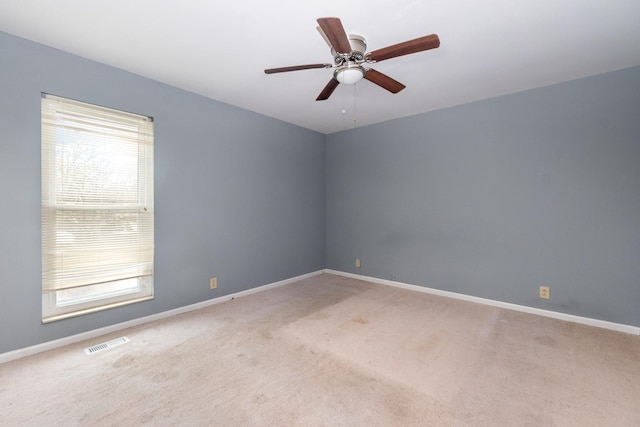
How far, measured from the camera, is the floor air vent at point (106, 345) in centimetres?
222

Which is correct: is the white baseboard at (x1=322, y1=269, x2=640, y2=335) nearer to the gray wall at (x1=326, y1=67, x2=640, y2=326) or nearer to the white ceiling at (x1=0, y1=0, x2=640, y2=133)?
the gray wall at (x1=326, y1=67, x2=640, y2=326)

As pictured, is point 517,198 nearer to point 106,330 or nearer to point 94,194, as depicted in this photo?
point 94,194

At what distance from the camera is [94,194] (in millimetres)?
2473

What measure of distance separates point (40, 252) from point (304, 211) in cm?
306

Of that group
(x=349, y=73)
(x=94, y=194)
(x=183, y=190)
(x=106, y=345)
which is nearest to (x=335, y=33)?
(x=349, y=73)

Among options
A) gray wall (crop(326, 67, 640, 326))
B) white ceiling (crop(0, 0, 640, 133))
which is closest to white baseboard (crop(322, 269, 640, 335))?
gray wall (crop(326, 67, 640, 326))

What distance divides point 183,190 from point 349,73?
215cm

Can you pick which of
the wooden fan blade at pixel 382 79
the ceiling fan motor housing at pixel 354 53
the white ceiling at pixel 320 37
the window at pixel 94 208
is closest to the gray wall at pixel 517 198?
the white ceiling at pixel 320 37

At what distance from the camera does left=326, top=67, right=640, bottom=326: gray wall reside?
2641 millimetres

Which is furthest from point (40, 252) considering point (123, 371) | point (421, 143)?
point (421, 143)

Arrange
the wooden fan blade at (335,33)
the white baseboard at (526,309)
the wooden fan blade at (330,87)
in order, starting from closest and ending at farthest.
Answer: the wooden fan blade at (335,33) → the wooden fan blade at (330,87) → the white baseboard at (526,309)

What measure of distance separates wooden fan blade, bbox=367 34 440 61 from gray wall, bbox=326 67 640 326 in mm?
2111

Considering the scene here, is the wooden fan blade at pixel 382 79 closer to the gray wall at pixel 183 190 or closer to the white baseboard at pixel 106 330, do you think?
the gray wall at pixel 183 190

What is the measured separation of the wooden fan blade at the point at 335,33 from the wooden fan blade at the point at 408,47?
204mm
